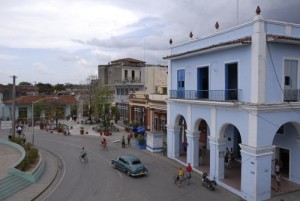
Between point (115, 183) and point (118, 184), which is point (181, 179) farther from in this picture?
point (115, 183)

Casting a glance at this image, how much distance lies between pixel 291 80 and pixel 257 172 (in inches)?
236

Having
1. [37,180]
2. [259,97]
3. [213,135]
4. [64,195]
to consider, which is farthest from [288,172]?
[37,180]

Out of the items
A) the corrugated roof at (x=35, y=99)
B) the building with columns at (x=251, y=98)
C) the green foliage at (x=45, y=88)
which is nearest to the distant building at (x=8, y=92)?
the corrugated roof at (x=35, y=99)

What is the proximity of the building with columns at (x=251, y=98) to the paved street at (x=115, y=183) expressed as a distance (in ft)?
7.33

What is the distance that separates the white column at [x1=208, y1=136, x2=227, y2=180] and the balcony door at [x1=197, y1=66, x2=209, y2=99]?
142 inches

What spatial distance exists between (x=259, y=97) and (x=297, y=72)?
3.63 m

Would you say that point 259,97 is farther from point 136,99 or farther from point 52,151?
point 136,99

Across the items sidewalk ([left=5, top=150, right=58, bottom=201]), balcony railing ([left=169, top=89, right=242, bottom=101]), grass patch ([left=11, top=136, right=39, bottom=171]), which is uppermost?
balcony railing ([left=169, top=89, right=242, bottom=101])

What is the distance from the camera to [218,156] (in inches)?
847

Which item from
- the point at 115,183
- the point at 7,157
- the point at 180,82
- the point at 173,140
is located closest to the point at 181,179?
the point at 115,183

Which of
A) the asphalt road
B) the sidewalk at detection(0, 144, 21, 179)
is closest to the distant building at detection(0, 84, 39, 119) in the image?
the sidewalk at detection(0, 144, 21, 179)

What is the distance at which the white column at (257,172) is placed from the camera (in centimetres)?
1817

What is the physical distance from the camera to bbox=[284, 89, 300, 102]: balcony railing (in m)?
19.2

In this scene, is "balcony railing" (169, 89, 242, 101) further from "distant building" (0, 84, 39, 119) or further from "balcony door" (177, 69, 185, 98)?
"distant building" (0, 84, 39, 119)
